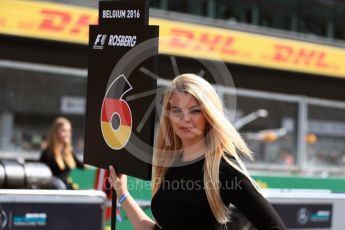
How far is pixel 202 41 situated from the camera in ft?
44.8

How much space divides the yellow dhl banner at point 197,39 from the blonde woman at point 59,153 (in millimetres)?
3440

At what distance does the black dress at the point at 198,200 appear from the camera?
8.84 feet

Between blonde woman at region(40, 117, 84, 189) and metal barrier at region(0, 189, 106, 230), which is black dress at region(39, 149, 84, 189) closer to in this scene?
blonde woman at region(40, 117, 84, 189)

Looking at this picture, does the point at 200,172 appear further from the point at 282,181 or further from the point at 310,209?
the point at 282,181

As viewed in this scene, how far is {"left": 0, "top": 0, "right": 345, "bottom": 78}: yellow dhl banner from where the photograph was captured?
1143cm

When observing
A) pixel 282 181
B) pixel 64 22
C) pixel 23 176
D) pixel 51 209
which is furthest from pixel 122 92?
pixel 64 22

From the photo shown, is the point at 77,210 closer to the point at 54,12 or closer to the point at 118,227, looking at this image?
the point at 118,227

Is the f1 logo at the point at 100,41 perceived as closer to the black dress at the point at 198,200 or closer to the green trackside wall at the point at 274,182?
the black dress at the point at 198,200

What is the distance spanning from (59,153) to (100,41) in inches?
200

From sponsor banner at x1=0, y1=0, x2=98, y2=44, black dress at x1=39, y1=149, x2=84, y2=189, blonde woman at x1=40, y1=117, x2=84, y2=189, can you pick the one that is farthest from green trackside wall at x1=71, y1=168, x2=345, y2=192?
sponsor banner at x1=0, y1=0, x2=98, y2=44

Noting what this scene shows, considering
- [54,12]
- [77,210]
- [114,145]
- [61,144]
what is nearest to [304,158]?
[54,12]

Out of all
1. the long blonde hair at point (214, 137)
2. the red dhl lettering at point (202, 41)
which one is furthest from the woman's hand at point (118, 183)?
the red dhl lettering at point (202, 41)

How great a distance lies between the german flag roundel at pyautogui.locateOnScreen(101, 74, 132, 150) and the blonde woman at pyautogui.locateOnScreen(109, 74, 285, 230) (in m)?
0.22

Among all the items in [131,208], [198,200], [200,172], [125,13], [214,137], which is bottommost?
[131,208]
